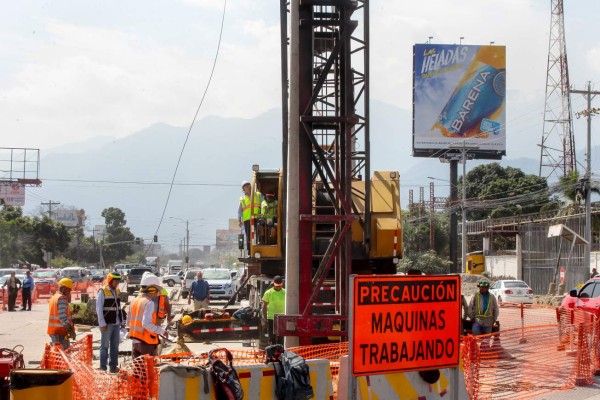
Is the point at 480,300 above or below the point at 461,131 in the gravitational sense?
below

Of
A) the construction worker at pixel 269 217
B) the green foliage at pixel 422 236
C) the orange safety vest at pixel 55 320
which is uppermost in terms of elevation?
the green foliage at pixel 422 236

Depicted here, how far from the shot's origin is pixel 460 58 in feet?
203

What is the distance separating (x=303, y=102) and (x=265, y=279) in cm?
695


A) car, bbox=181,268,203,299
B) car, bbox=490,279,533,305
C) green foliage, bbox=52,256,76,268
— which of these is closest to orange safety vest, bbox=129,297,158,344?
car, bbox=181,268,203,299

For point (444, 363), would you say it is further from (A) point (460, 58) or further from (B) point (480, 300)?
(A) point (460, 58)

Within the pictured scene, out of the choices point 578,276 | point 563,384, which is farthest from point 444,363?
point 578,276

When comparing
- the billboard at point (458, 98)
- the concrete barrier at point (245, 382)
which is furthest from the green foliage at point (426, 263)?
the concrete barrier at point (245, 382)

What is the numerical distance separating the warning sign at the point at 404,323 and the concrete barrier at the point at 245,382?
1.36 metres

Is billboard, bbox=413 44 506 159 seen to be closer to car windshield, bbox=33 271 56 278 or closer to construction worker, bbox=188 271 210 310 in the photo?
car windshield, bbox=33 271 56 278

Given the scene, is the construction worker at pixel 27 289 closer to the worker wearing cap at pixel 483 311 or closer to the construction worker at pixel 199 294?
the construction worker at pixel 199 294

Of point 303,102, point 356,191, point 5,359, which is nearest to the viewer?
point 5,359

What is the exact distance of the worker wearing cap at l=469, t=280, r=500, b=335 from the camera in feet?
51.6

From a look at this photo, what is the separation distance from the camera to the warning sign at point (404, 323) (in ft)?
22.6

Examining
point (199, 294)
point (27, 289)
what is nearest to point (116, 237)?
point (27, 289)
